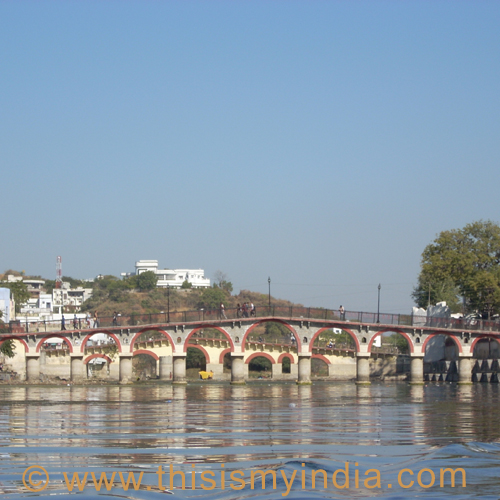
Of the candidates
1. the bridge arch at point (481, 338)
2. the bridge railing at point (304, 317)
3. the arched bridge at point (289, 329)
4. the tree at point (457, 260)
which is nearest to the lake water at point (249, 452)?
the arched bridge at point (289, 329)

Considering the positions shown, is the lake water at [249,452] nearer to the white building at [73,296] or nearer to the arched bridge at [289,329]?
the arched bridge at [289,329]

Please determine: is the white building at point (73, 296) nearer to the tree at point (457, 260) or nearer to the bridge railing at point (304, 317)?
the tree at point (457, 260)

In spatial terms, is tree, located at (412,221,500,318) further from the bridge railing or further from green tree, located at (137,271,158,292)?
green tree, located at (137,271,158,292)

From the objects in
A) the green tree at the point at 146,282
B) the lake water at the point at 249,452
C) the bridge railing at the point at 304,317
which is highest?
the green tree at the point at 146,282

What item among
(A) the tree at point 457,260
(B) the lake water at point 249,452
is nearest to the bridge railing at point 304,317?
(A) the tree at point 457,260

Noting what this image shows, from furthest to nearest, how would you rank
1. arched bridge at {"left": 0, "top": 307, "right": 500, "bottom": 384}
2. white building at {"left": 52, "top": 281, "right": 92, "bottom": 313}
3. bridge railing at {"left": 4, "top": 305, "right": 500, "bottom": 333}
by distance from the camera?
1. white building at {"left": 52, "top": 281, "right": 92, "bottom": 313}
2. bridge railing at {"left": 4, "top": 305, "right": 500, "bottom": 333}
3. arched bridge at {"left": 0, "top": 307, "right": 500, "bottom": 384}

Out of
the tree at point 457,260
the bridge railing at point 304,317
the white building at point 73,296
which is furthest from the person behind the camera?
the white building at point 73,296

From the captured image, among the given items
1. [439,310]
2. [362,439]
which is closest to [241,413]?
[362,439]

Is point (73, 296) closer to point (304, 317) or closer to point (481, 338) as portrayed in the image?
point (304, 317)

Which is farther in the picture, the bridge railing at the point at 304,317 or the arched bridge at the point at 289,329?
the bridge railing at the point at 304,317

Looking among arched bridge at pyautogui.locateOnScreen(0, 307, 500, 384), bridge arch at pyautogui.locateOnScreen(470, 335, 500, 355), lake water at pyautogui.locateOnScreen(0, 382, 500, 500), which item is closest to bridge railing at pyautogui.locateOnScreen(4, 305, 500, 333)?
arched bridge at pyautogui.locateOnScreen(0, 307, 500, 384)

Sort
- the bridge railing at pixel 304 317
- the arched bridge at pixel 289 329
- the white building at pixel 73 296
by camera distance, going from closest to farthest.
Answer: the arched bridge at pixel 289 329 → the bridge railing at pixel 304 317 → the white building at pixel 73 296

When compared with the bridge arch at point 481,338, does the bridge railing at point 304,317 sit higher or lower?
higher

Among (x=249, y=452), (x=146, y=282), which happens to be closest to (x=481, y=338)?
(x=249, y=452)
